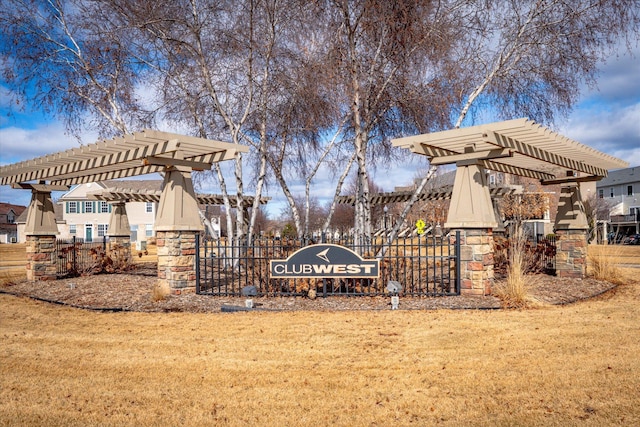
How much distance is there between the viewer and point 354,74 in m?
10.8

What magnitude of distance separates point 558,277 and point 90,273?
13948 mm

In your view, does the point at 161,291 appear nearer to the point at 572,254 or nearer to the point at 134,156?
the point at 134,156

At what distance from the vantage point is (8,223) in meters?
56.7

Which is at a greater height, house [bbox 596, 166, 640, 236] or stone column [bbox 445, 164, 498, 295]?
house [bbox 596, 166, 640, 236]

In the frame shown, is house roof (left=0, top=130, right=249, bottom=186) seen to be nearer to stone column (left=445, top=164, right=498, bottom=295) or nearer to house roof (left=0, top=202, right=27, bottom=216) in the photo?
stone column (left=445, top=164, right=498, bottom=295)

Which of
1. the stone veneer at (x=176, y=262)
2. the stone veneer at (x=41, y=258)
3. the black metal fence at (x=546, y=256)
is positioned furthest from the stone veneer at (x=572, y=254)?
the stone veneer at (x=41, y=258)

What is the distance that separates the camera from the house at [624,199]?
44.2 meters

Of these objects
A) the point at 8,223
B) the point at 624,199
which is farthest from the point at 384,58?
the point at 8,223

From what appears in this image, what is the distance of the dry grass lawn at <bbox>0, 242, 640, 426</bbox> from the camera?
381 centimetres

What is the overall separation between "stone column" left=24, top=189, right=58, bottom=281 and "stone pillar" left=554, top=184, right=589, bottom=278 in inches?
569

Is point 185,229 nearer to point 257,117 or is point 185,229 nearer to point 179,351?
point 179,351

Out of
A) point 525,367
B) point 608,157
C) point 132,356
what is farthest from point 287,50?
point 525,367

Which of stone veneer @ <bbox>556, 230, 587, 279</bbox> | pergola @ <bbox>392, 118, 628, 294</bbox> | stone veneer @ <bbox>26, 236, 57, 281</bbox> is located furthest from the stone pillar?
stone veneer @ <bbox>26, 236, 57, 281</bbox>

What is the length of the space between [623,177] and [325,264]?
5019 cm
